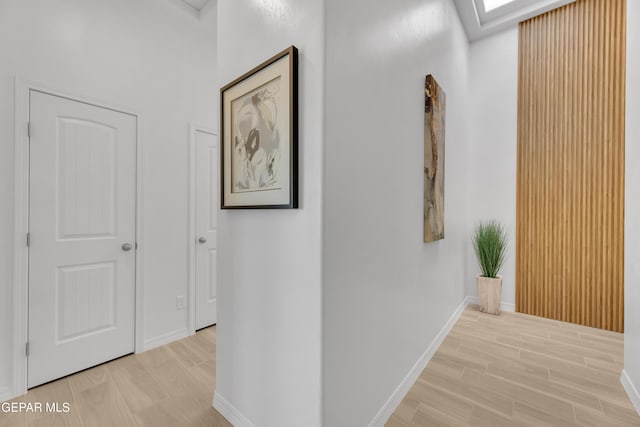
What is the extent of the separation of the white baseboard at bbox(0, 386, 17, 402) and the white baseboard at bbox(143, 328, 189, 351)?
77cm

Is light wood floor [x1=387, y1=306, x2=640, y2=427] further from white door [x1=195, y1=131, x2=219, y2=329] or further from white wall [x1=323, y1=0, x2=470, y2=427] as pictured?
white door [x1=195, y1=131, x2=219, y2=329]

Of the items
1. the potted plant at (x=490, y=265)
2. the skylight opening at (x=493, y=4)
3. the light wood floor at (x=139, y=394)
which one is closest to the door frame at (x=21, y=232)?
the light wood floor at (x=139, y=394)

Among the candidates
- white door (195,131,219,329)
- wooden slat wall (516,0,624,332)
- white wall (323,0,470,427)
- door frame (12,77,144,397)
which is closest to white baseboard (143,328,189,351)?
white door (195,131,219,329)

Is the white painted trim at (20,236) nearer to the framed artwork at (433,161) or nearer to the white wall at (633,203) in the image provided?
the framed artwork at (433,161)

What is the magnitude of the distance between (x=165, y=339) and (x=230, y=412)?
1303 mm

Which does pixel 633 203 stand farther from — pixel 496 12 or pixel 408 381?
pixel 496 12

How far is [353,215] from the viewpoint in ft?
4.29

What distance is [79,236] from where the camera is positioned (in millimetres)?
2113

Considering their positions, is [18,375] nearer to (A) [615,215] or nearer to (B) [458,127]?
(B) [458,127]

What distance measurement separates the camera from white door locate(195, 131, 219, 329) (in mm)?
2829

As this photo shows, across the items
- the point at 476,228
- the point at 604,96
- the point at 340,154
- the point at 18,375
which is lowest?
the point at 18,375

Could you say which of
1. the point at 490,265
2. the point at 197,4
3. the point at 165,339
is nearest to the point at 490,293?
the point at 490,265

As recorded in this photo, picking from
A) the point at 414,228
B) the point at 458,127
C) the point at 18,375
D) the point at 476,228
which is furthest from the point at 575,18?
the point at 18,375

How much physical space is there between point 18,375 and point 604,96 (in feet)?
16.9
